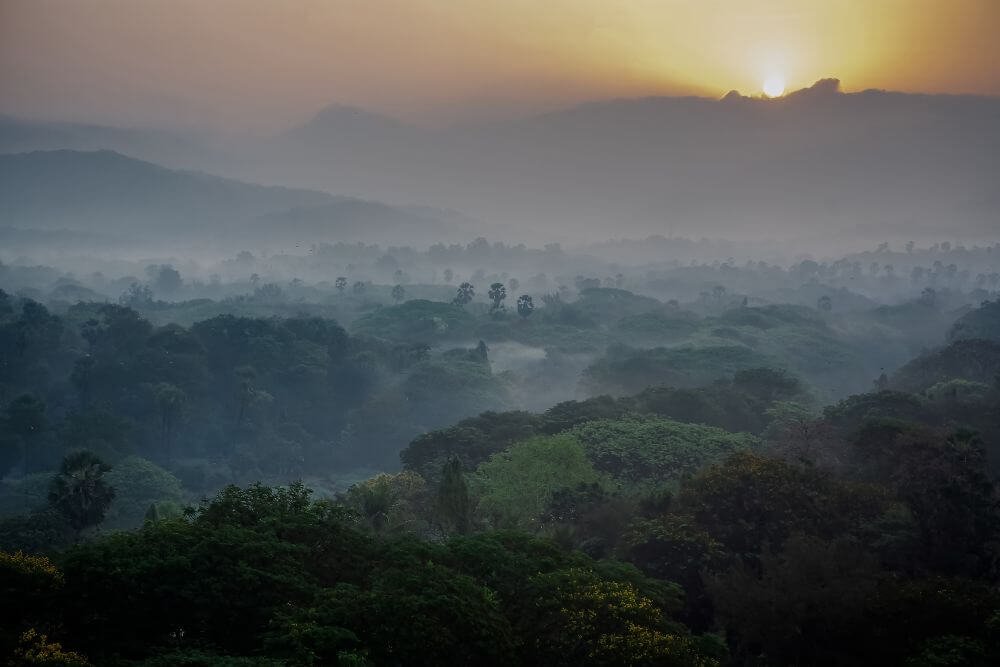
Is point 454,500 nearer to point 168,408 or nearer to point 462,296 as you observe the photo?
point 168,408

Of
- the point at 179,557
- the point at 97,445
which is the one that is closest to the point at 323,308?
the point at 97,445

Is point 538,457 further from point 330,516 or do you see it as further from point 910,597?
point 910,597

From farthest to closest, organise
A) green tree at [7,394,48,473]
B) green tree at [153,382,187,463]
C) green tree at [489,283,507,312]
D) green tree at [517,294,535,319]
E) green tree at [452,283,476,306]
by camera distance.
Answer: green tree at [452,283,476,306] < green tree at [489,283,507,312] < green tree at [517,294,535,319] < green tree at [153,382,187,463] < green tree at [7,394,48,473]

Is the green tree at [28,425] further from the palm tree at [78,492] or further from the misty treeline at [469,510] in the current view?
the palm tree at [78,492]

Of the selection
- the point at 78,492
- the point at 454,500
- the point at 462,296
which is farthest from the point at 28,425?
the point at 462,296

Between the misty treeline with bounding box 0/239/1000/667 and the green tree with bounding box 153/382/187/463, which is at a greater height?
the misty treeline with bounding box 0/239/1000/667

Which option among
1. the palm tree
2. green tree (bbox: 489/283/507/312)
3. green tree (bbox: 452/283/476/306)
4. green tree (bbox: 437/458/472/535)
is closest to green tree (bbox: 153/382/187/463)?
the palm tree

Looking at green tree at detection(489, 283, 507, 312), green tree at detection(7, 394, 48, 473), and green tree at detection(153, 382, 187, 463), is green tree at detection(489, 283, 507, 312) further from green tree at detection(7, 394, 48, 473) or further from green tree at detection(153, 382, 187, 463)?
green tree at detection(7, 394, 48, 473)
